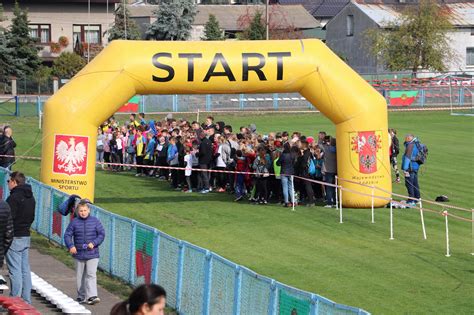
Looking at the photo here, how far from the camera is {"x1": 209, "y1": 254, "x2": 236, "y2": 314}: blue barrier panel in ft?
44.5

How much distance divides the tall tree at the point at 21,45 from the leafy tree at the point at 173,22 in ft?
33.7

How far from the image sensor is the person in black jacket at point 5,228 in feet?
45.0

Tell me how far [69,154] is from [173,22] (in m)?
58.3

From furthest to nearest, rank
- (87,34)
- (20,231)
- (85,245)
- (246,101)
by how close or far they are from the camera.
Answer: (87,34) → (246,101) → (85,245) → (20,231)

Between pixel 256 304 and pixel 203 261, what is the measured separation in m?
1.90

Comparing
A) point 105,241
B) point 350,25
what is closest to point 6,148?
point 105,241

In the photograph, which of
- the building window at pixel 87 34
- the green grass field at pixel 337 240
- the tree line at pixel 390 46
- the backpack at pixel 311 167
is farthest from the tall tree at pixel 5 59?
the backpack at pixel 311 167

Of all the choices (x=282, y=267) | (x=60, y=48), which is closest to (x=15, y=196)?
(x=282, y=267)

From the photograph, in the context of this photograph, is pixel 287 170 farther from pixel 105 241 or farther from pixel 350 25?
pixel 350 25

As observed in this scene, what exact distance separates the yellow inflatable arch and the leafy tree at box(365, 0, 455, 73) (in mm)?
47894

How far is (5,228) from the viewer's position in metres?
13.8

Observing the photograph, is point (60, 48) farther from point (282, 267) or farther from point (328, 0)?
point (282, 267)

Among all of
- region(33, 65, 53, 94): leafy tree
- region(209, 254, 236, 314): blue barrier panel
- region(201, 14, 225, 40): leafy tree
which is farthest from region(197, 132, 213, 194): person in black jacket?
region(201, 14, 225, 40): leafy tree

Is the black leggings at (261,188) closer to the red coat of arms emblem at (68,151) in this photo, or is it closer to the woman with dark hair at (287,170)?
the woman with dark hair at (287,170)
